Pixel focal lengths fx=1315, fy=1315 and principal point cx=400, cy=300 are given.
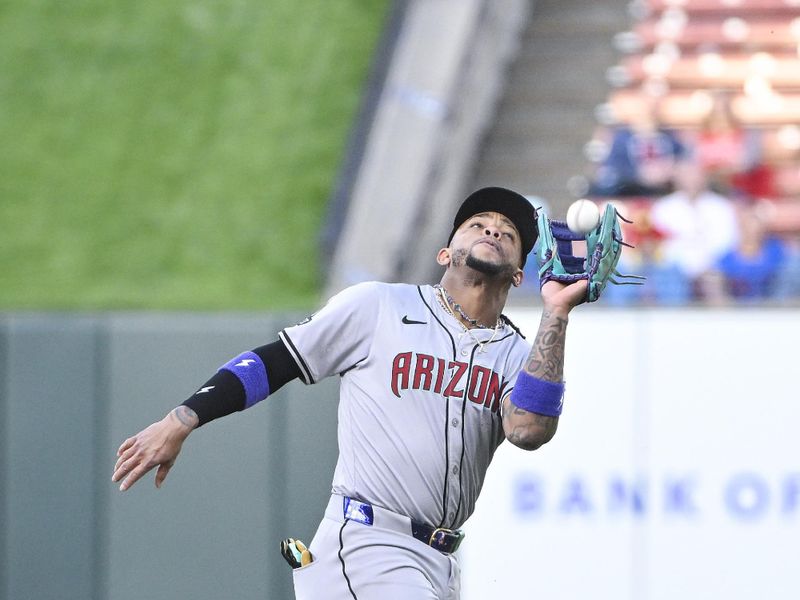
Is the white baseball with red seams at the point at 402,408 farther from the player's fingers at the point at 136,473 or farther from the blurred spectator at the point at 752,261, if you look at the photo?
the blurred spectator at the point at 752,261

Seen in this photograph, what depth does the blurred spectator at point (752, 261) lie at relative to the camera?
6.77 m

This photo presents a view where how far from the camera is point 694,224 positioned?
23.4 ft

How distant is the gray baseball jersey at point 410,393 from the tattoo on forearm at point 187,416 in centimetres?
35

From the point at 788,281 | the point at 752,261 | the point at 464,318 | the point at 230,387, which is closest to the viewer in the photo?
the point at 230,387

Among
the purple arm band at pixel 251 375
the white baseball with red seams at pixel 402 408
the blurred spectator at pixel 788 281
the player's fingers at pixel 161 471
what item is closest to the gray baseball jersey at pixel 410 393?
the white baseball with red seams at pixel 402 408

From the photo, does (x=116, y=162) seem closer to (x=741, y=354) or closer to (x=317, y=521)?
(x=317, y=521)

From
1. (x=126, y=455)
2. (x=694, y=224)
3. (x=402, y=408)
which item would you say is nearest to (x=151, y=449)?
(x=126, y=455)

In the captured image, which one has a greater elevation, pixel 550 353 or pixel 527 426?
pixel 550 353

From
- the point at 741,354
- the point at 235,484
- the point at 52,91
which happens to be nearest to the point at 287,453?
the point at 235,484

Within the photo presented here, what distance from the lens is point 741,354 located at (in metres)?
6.43

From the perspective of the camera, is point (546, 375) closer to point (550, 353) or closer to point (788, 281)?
point (550, 353)

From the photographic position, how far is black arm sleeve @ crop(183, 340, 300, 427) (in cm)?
337

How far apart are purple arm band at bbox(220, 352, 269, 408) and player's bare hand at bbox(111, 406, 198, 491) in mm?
193

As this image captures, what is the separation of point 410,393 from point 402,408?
5 centimetres
